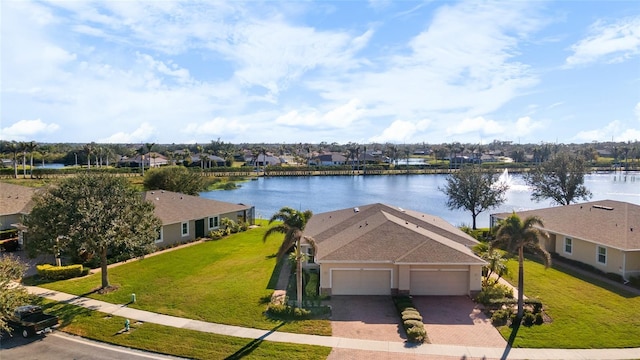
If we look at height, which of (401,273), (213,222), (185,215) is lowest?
(401,273)

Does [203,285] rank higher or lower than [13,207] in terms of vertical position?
lower

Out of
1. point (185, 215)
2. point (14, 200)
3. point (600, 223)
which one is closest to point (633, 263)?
point (600, 223)

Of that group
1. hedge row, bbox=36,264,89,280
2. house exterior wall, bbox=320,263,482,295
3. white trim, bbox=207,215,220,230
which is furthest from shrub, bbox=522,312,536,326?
white trim, bbox=207,215,220,230

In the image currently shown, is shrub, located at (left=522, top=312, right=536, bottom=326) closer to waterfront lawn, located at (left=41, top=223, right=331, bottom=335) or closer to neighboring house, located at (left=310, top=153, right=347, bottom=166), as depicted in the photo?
waterfront lawn, located at (left=41, top=223, right=331, bottom=335)

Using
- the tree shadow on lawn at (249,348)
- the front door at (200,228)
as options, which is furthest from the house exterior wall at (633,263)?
the front door at (200,228)

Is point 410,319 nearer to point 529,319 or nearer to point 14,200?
point 529,319

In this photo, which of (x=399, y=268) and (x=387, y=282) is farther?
(x=387, y=282)

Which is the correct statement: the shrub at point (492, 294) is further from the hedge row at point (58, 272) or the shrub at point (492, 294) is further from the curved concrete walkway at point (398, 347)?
the hedge row at point (58, 272)
